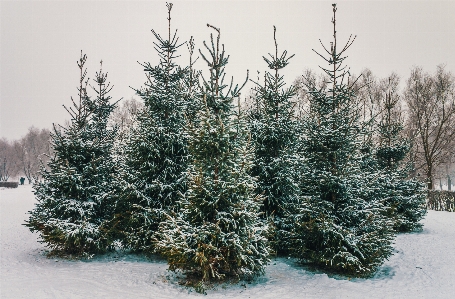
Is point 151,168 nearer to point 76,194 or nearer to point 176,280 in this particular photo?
point 76,194

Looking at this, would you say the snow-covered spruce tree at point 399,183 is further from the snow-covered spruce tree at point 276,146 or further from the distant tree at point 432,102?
the distant tree at point 432,102

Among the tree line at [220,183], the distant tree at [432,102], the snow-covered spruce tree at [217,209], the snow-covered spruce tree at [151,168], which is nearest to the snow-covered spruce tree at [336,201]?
the tree line at [220,183]

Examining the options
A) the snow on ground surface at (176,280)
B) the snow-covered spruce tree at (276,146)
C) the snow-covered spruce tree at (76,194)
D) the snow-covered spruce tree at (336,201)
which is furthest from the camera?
the snow-covered spruce tree at (276,146)

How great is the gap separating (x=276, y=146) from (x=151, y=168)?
4142 mm

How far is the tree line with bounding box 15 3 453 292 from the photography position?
7.54m

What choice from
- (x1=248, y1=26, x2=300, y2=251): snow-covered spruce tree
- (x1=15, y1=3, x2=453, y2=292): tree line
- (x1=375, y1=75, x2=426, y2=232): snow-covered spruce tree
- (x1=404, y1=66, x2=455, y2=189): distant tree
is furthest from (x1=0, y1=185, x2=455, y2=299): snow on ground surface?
(x1=404, y1=66, x2=455, y2=189): distant tree

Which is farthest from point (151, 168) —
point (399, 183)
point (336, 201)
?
point (399, 183)

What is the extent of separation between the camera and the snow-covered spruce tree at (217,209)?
23.5 feet

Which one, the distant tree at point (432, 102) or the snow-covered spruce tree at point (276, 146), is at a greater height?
the distant tree at point (432, 102)

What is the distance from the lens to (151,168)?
10.0 metres

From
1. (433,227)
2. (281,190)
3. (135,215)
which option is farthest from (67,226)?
(433,227)

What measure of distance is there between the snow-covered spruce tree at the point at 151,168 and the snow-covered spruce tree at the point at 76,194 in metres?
0.62

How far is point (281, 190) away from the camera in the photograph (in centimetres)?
1032

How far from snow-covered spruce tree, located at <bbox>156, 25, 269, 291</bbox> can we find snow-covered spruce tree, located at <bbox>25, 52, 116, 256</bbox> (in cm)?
344
